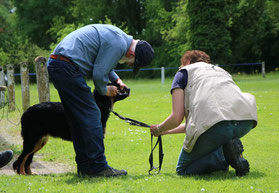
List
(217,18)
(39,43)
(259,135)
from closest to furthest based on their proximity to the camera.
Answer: (259,135), (217,18), (39,43)

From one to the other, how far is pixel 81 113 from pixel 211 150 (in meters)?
1.56

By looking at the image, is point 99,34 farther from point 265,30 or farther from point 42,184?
point 265,30

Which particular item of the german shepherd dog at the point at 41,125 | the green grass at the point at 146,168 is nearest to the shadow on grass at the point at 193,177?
the green grass at the point at 146,168

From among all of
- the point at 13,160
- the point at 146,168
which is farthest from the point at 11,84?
the point at 146,168

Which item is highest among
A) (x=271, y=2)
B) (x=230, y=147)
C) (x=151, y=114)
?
(x=271, y=2)

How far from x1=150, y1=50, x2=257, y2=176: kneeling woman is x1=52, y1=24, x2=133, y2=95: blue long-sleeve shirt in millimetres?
764

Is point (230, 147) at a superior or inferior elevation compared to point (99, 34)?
inferior

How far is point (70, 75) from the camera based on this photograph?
397 cm

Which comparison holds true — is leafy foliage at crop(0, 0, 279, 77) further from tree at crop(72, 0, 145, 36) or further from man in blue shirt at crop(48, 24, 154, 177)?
man in blue shirt at crop(48, 24, 154, 177)

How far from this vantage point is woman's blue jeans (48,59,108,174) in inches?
157

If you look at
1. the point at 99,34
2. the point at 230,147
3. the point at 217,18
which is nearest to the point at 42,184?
the point at 99,34

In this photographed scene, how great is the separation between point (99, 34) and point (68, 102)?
33.6 inches

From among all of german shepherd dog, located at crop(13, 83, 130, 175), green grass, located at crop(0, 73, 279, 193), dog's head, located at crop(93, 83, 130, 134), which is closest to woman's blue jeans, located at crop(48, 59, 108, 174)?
green grass, located at crop(0, 73, 279, 193)

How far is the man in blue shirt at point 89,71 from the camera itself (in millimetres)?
3959
